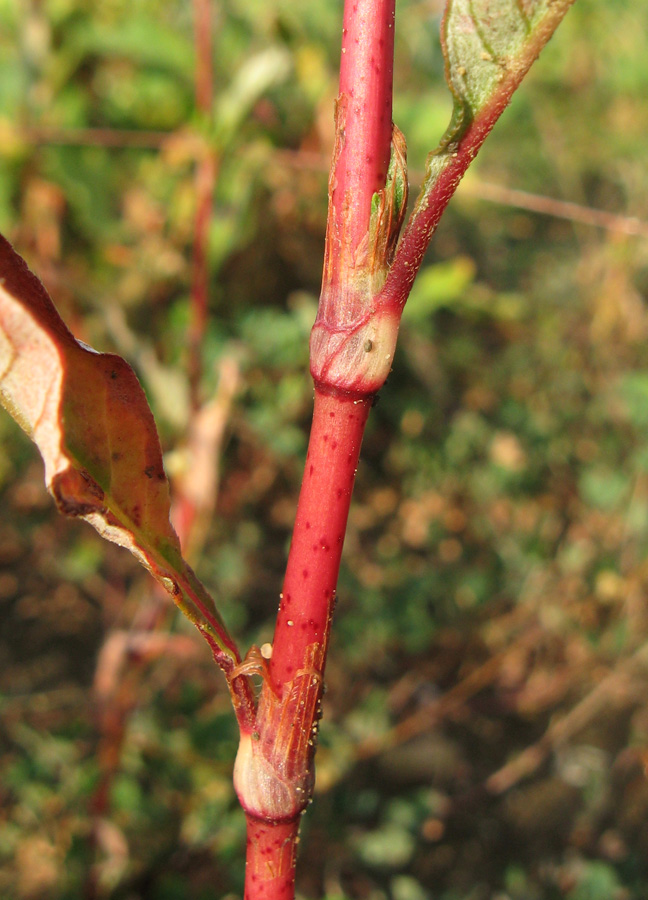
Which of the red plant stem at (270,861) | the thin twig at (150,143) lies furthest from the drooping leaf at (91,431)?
the thin twig at (150,143)

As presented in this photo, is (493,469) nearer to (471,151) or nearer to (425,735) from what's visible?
(425,735)

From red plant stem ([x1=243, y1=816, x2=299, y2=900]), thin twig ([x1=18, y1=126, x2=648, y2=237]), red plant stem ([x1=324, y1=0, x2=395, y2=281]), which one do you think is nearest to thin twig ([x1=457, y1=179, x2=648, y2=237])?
thin twig ([x1=18, y1=126, x2=648, y2=237])

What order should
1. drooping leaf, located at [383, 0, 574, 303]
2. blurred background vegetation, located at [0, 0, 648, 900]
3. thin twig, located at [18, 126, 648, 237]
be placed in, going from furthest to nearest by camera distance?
thin twig, located at [18, 126, 648, 237], blurred background vegetation, located at [0, 0, 648, 900], drooping leaf, located at [383, 0, 574, 303]

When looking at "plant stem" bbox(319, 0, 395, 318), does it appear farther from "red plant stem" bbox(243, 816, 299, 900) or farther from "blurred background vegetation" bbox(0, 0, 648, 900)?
"blurred background vegetation" bbox(0, 0, 648, 900)

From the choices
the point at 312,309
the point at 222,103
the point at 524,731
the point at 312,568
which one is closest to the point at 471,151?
the point at 312,568

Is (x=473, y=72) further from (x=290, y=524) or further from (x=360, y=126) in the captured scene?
(x=290, y=524)

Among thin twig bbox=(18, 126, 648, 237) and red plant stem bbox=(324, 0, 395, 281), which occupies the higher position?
thin twig bbox=(18, 126, 648, 237)
